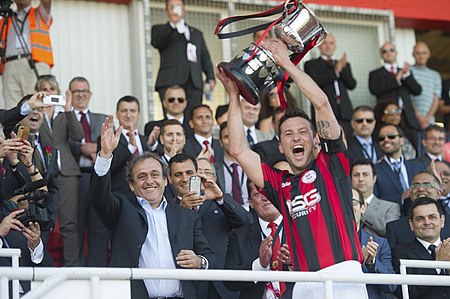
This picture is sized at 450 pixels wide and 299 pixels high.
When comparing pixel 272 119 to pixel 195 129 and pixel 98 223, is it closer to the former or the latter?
pixel 195 129

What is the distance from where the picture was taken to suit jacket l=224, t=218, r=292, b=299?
20.9 feet

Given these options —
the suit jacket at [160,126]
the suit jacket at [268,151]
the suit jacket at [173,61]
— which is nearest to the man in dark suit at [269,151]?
the suit jacket at [268,151]

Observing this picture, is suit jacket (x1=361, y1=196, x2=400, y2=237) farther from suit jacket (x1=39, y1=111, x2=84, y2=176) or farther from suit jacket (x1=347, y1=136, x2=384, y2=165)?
suit jacket (x1=39, y1=111, x2=84, y2=176)

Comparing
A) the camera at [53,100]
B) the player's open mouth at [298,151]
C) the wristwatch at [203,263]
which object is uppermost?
the camera at [53,100]

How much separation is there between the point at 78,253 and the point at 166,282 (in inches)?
104

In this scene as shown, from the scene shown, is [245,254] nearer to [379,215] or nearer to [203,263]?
[203,263]

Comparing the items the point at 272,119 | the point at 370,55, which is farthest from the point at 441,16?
the point at 272,119

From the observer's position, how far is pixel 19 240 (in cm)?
670

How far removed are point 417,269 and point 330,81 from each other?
4.72m

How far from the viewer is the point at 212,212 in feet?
23.8

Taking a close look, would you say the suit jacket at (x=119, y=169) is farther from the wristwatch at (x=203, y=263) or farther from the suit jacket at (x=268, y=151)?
the wristwatch at (x=203, y=263)

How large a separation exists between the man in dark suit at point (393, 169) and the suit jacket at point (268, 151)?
1.21 metres

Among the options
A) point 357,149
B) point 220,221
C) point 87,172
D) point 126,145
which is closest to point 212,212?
point 220,221

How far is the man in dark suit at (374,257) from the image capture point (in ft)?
21.1
